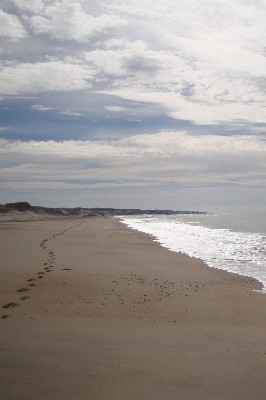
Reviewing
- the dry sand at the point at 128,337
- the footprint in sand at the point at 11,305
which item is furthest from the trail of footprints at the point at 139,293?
the footprint in sand at the point at 11,305

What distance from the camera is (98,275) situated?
11.8 m

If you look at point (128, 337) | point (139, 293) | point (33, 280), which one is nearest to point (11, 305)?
point (33, 280)

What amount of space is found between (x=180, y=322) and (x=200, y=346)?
1310mm

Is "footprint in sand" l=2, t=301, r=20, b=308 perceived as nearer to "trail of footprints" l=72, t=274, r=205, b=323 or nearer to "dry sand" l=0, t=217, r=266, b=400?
"dry sand" l=0, t=217, r=266, b=400

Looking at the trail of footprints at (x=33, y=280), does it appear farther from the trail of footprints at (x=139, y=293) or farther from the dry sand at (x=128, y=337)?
the trail of footprints at (x=139, y=293)

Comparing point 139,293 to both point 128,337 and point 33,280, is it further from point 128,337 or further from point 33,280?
point 128,337

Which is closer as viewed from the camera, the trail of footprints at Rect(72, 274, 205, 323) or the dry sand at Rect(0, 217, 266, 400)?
the dry sand at Rect(0, 217, 266, 400)

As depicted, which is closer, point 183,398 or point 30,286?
point 183,398

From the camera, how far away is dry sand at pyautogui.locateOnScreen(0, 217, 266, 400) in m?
4.50

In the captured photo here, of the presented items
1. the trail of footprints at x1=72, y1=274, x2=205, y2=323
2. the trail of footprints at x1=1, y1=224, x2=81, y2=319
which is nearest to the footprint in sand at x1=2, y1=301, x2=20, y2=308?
the trail of footprints at x1=1, y1=224, x2=81, y2=319

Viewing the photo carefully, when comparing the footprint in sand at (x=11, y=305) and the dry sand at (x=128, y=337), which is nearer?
the dry sand at (x=128, y=337)

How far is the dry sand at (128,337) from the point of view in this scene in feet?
14.8

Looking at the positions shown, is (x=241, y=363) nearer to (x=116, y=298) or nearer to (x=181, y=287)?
(x=116, y=298)

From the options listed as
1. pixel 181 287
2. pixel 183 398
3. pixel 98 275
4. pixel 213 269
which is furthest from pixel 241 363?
pixel 213 269
